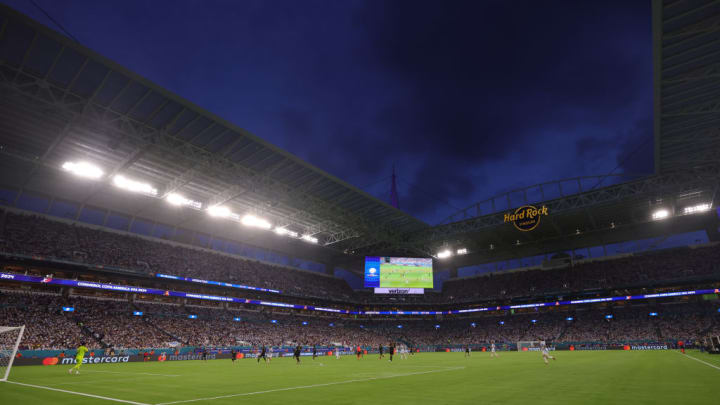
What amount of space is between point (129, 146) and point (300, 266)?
127 ft

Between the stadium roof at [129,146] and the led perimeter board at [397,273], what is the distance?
26.1 feet

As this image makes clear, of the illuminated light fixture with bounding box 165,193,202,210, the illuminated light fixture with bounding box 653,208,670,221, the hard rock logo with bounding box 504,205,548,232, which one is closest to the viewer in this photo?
the hard rock logo with bounding box 504,205,548,232


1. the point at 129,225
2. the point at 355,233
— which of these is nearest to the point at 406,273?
the point at 355,233

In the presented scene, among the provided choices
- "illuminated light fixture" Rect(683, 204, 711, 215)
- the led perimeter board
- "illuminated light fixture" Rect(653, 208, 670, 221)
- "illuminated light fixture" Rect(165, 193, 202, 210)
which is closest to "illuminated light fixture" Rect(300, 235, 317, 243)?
the led perimeter board

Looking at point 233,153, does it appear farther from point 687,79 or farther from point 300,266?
point 300,266

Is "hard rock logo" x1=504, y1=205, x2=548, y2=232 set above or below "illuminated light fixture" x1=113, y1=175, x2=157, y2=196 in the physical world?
below

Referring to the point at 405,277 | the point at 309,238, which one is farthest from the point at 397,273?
the point at 309,238

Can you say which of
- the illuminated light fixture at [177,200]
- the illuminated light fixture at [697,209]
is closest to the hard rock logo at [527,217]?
the illuminated light fixture at [697,209]

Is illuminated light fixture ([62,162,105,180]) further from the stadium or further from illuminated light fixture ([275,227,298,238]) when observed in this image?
illuminated light fixture ([275,227,298,238])

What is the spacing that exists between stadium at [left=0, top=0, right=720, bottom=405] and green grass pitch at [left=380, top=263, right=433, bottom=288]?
1.00 feet

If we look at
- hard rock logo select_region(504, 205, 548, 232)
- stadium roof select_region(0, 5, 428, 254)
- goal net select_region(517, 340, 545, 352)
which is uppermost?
stadium roof select_region(0, 5, 428, 254)

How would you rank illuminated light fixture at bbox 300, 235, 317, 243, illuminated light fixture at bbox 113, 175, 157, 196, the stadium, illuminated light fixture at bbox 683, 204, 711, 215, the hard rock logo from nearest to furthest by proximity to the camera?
1. the stadium
2. illuminated light fixture at bbox 113, 175, 157, 196
3. the hard rock logo
4. illuminated light fixture at bbox 683, 204, 711, 215
5. illuminated light fixture at bbox 300, 235, 317, 243

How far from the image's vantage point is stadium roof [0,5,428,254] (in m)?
22.9

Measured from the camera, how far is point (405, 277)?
183 feet
